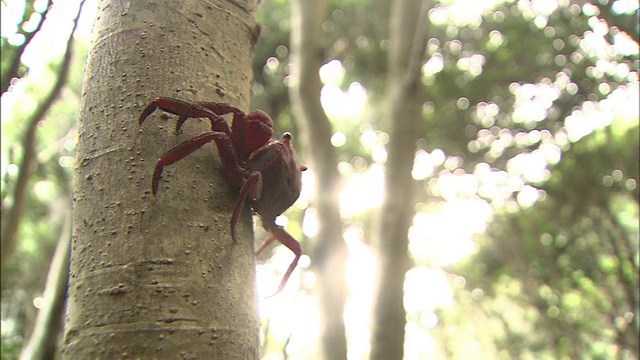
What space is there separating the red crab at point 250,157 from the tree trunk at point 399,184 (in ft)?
4.31

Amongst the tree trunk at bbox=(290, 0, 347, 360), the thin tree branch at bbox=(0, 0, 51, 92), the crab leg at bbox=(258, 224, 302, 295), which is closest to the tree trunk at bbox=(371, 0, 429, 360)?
the tree trunk at bbox=(290, 0, 347, 360)

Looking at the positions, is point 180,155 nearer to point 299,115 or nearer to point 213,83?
point 213,83

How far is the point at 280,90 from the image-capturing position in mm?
8930

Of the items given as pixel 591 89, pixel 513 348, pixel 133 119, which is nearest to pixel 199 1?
pixel 133 119

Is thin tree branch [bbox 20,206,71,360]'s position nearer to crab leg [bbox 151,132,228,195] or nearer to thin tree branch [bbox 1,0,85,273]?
thin tree branch [bbox 1,0,85,273]

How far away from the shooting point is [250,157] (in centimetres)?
123

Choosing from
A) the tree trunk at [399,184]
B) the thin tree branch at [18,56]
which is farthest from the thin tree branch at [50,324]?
the tree trunk at [399,184]

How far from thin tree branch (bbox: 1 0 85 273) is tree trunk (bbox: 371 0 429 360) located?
6.21 feet

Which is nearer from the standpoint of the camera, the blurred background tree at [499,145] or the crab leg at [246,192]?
the crab leg at [246,192]

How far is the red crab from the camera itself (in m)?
0.93

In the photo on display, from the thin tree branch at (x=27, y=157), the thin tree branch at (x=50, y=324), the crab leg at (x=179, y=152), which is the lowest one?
the thin tree branch at (x=50, y=324)

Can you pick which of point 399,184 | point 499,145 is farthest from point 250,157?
point 499,145

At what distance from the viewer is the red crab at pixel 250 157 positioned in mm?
928

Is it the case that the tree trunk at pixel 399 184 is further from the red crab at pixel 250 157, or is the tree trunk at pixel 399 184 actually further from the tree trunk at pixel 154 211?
the tree trunk at pixel 154 211
